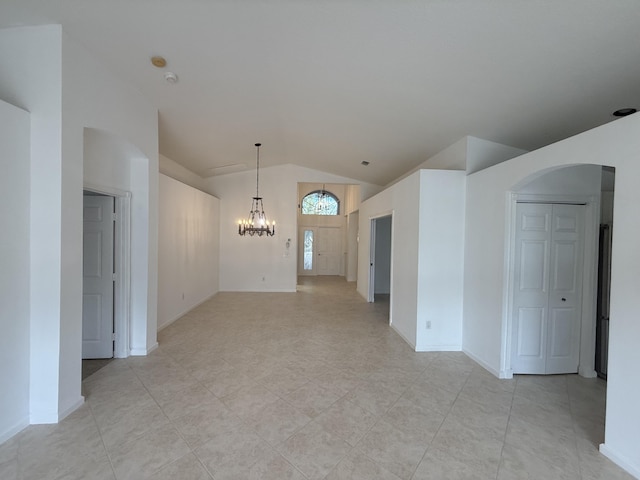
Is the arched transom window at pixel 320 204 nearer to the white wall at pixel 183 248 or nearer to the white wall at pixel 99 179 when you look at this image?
the white wall at pixel 183 248

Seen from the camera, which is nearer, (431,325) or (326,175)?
(431,325)

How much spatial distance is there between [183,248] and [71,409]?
3.57m

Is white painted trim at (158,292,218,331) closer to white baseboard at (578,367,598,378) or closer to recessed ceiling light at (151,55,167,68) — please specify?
recessed ceiling light at (151,55,167,68)

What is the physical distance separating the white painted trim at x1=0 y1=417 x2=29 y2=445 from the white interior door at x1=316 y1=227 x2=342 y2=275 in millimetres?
10238

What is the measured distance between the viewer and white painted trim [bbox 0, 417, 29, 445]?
2242 millimetres

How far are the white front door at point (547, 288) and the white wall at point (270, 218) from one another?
521cm

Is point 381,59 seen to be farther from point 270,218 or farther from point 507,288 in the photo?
point 270,218

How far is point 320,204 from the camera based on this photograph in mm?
12508

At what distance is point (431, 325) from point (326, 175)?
5281 millimetres

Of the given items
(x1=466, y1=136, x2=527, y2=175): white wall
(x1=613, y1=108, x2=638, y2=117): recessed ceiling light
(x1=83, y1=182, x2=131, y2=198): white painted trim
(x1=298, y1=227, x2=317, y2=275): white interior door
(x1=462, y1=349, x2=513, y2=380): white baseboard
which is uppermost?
(x1=613, y1=108, x2=638, y2=117): recessed ceiling light

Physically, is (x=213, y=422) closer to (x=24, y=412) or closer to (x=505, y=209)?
(x=24, y=412)

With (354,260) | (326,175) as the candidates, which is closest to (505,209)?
(326,175)

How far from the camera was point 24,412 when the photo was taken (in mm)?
2418

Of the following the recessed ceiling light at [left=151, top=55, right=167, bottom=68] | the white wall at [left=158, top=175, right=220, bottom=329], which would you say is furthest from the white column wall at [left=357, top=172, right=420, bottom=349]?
the white wall at [left=158, top=175, right=220, bottom=329]
